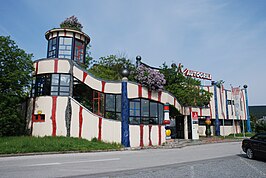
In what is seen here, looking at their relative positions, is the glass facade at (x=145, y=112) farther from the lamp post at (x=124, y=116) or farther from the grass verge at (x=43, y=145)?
the grass verge at (x=43, y=145)

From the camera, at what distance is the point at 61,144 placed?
14.3 m

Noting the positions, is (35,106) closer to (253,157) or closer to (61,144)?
(61,144)

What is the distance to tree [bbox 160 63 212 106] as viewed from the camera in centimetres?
2567

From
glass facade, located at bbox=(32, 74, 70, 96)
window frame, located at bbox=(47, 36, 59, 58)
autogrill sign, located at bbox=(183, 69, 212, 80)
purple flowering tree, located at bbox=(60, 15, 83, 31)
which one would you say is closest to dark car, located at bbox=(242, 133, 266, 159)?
glass facade, located at bbox=(32, 74, 70, 96)

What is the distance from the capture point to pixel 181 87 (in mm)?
26375

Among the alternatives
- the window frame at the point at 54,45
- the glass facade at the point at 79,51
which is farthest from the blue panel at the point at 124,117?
the window frame at the point at 54,45

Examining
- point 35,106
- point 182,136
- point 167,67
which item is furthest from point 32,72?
point 182,136

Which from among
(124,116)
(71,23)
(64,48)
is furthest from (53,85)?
(71,23)

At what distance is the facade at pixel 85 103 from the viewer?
1717 cm

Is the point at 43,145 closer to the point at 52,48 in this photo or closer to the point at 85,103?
the point at 85,103

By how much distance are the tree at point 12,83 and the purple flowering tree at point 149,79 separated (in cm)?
914

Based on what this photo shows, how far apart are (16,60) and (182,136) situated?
62.2 ft

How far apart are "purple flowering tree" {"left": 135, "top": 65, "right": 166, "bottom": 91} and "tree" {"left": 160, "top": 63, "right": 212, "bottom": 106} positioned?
18.8ft

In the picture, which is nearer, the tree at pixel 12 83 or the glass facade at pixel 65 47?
the tree at pixel 12 83
